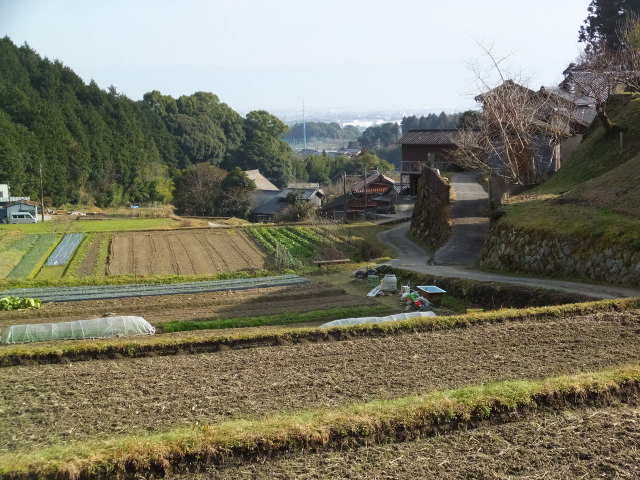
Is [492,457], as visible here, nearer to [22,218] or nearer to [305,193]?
[22,218]

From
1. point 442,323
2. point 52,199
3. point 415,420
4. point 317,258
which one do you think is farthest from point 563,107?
point 52,199

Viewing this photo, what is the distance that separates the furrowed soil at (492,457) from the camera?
7188 millimetres

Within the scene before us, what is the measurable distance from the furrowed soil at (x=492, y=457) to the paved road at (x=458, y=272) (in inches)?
336

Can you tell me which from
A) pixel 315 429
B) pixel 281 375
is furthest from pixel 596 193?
pixel 315 429

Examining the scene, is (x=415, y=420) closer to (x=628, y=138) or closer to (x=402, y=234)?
(x=628, y=138)

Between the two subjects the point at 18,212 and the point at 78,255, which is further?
the point at 18,212

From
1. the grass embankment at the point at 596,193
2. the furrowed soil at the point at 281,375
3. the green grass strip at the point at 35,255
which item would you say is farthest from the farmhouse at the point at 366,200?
the furrowed soil at the point at 281,375

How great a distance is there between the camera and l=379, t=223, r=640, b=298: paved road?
16.5 m

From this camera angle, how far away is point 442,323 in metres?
13.7

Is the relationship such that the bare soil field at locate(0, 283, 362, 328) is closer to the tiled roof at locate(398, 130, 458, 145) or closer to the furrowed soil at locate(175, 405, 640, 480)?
the furrowed soil at locate(175, 405, 640, 480)

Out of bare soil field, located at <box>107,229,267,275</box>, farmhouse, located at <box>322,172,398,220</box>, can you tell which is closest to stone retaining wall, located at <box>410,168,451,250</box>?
bare soil field, located at <box>107,229,267,275</box>

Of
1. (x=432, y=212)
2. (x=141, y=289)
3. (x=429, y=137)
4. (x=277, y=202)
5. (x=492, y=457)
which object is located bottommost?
(x=141, y=289)

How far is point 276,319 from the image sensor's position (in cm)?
1759

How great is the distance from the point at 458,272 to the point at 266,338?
35.2 feet
